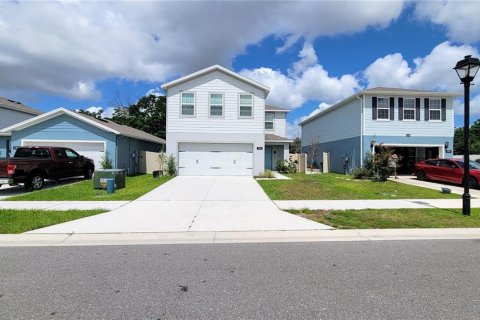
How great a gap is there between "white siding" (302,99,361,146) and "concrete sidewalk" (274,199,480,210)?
1146 centimetres

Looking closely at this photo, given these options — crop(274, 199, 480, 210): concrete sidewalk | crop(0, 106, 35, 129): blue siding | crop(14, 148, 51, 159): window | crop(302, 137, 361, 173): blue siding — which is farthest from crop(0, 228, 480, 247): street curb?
crop(0, 106, 35, 129): blue siding

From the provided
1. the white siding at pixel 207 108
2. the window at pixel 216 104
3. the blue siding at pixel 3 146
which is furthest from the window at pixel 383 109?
the blue siding at pixel 3 146

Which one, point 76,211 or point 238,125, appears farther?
point 238,125

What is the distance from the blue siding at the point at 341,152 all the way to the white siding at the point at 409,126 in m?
1.41

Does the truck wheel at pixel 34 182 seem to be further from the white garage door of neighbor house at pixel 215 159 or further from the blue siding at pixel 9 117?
the blue siding at pixel 9 117

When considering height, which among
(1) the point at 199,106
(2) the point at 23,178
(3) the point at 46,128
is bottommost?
(2) the point at 23,178

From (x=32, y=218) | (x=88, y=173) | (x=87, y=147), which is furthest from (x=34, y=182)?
(x=32, y=218)

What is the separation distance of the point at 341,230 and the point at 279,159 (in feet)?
61.9

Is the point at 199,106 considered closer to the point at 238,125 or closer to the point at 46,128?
the point at 238,125

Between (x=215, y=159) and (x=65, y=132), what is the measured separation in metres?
9.60

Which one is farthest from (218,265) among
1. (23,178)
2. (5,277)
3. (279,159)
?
(279,159)

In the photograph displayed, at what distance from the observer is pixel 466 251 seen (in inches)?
223

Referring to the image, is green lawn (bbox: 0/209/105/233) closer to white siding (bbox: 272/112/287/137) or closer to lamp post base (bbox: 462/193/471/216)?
lamp post base (bbox: 462/193/471/216)

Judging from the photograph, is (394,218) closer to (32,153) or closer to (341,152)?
(32,153)
